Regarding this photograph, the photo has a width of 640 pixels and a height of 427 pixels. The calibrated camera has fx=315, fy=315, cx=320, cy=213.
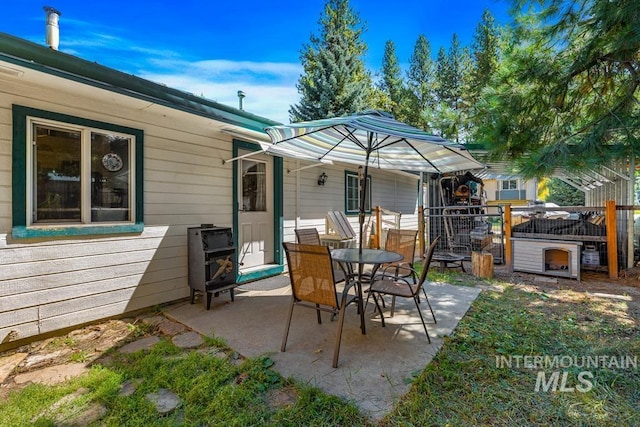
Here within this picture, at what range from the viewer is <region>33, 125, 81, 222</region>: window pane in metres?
2.89

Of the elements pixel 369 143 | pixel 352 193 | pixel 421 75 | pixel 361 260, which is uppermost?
pixel 421 75

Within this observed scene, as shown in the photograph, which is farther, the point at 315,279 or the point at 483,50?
the point at 483,50

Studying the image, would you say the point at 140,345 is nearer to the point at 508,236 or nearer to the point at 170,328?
the point at 170,328

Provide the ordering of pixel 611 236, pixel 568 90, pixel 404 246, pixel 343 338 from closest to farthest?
pixel 343 338 < pixel 404 246 < pixel 568 90 < pixel 611 236

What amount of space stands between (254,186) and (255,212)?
1.41 feet

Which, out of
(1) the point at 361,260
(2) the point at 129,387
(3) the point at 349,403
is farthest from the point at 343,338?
(2) the point at 129,387

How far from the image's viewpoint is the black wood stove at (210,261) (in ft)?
12.3

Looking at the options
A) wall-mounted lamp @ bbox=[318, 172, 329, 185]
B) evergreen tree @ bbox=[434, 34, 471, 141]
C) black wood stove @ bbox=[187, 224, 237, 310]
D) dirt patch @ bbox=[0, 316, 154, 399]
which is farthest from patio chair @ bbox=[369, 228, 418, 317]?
evergreen tree @ bbox=[434, 34, 471, 141]

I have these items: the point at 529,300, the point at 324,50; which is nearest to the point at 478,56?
the point at 324,50

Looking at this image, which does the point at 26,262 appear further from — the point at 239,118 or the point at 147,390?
the point at 239,118

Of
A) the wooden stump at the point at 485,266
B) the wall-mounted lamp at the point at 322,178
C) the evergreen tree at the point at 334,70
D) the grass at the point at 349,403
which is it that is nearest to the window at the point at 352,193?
the wall-mounted lamp at the point at 322,178

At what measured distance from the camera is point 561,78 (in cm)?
429

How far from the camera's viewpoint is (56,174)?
2984 millimetres

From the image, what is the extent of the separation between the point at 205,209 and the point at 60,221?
1.56m
